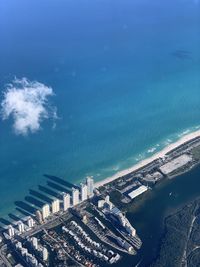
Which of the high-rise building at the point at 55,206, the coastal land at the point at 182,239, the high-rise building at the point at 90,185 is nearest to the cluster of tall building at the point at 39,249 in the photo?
the high-rise building at the point at 55,206

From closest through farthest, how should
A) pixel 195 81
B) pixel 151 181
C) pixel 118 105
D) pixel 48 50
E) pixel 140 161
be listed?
pixel 151 181 → pixel 140 161 → pixel 118 105 → pixel 195 81 → pixel 48 50

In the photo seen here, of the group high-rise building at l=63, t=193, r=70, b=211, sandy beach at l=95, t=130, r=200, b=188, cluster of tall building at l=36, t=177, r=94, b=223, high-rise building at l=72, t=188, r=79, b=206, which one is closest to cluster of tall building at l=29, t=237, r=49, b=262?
cluster of tall building at l=36, t=177, r=94, b=223

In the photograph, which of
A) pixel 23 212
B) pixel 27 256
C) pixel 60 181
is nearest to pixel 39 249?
pixel 27 256

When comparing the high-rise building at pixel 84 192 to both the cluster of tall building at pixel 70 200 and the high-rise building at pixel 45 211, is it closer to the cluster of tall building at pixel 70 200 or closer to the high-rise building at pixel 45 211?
the cluster of tall building at pixel 70 200

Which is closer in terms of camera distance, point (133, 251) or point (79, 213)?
point (133, 251)

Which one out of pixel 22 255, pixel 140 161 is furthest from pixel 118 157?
pixel 22 255

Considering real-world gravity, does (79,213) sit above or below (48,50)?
below

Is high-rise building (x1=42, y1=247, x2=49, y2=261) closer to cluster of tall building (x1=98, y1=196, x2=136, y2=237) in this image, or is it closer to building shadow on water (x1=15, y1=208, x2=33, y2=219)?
building shadow on water (x1=15, y1=208, x2=33, y2=219)

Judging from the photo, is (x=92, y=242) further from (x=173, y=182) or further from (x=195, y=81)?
(x=195, y=81)
